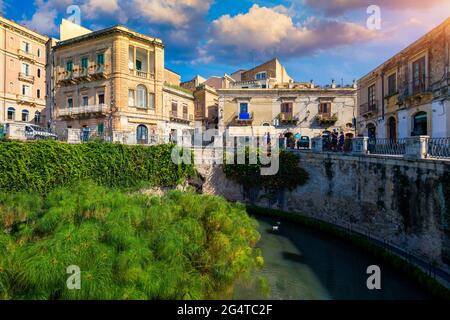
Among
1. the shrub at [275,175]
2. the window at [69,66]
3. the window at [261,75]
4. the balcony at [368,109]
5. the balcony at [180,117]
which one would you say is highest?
the window at [261,75]

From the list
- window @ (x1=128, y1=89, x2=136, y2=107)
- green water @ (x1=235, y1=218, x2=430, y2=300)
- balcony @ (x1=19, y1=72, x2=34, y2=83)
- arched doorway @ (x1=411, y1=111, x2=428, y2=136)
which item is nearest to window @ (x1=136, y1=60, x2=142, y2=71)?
window @ (x1=128, y1=89, x2=136, y2=107)

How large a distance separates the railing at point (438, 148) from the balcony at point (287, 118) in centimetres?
1884

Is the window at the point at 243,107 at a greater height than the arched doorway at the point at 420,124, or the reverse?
the window at the point at 243,107

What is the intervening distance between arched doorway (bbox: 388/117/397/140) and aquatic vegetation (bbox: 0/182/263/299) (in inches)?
540

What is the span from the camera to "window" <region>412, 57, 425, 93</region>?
15.4 metres

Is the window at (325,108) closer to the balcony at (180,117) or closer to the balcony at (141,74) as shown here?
the balcony at (180,117)

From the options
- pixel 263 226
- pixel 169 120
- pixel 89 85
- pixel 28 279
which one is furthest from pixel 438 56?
pixel 89 85

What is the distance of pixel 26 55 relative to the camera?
31.4 meters

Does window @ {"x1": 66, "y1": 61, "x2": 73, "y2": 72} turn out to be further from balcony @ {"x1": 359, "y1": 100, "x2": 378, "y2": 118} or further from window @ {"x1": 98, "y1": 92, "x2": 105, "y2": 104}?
balcony @ {"x1": 359, "y1": 100, "x2": 378, "y2": 118}

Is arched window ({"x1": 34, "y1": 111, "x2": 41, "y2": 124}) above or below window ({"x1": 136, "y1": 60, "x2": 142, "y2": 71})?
below

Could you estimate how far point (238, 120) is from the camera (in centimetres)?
2845

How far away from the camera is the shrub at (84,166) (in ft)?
44.0

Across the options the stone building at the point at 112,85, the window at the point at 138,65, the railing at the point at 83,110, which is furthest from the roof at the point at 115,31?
the railing at the point at 83,110

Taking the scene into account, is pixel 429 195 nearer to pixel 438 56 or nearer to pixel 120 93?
pixel 438 56
